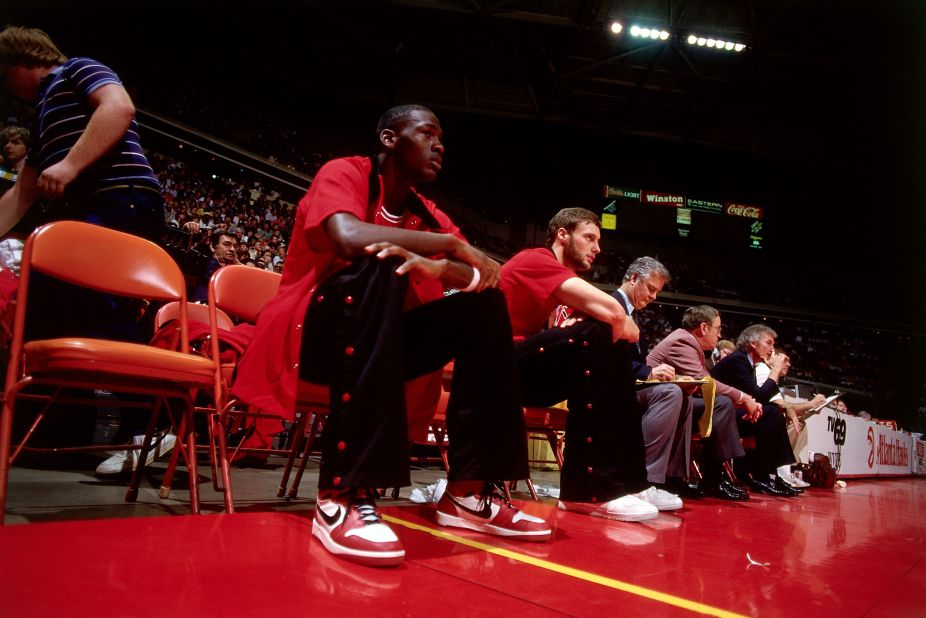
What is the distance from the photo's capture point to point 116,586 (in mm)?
911

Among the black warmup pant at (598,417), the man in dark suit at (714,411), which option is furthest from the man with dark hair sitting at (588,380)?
the man in dark suit at (714,411)

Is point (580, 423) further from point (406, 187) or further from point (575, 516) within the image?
point (406, 187)

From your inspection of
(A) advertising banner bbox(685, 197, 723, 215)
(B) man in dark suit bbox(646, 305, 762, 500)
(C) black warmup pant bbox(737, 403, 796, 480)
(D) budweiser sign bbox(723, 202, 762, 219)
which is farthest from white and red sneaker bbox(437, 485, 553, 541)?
(D) budweiser sign bbox(723, 202, 762, 219)

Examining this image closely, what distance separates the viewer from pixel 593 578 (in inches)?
50.3

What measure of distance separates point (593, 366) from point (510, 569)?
1.01m

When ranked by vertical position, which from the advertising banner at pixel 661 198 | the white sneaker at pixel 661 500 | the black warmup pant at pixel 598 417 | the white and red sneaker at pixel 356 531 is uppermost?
the advertising banner at pixel 661 198

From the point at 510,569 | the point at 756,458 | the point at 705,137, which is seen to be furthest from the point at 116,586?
the point at 705,137

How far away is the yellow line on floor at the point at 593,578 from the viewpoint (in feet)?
3.71

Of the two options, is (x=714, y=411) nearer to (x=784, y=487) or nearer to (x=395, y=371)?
(x=784, y=487)

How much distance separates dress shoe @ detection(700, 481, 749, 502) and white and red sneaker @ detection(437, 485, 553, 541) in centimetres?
276

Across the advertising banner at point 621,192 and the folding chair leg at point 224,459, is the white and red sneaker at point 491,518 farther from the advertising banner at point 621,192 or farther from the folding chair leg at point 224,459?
the advertising banner at point 621,192

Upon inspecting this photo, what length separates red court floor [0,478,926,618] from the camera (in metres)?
0.91

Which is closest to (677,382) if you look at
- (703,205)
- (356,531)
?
(356,531)

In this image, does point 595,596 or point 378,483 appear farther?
point 378,483
